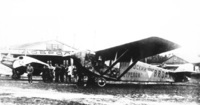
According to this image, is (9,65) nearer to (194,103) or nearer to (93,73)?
(93,73)

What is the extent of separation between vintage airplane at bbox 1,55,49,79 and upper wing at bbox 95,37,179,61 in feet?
24.4

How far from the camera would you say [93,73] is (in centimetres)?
1405

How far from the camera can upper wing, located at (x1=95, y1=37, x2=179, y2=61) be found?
41.1 feet

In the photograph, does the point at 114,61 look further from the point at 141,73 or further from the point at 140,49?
the point at 141,73

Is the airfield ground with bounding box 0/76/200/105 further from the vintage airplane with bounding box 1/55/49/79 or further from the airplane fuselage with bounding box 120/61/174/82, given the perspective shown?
the vintage airplane with bounding box 1/55/49/79

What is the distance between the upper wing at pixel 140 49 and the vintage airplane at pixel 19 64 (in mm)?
7444

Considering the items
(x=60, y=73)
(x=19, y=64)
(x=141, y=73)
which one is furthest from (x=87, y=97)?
(x=19, y=64)

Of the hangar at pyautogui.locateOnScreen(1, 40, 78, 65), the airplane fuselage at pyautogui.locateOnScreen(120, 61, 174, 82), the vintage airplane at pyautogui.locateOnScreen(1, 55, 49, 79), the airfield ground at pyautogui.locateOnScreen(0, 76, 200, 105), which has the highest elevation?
the hangar at pyautogui.locateOnScreen(1, 40, 78, 65)

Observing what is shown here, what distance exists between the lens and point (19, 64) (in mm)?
19641

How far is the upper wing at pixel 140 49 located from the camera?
12.5 meters

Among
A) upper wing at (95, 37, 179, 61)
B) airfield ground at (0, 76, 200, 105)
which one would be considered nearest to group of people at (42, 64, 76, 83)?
upper wing at (95, 37, 179, 61)

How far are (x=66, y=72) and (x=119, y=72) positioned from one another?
4.59 metres

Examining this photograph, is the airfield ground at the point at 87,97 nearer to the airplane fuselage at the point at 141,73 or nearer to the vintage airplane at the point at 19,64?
the airplane fuselage at the point at 141,73

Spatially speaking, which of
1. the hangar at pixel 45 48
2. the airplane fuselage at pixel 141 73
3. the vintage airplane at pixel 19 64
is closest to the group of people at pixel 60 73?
the vintage airplane at pixel 19 64
